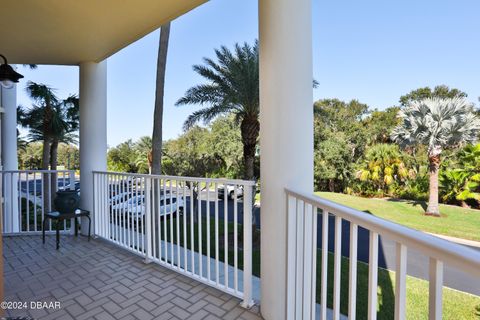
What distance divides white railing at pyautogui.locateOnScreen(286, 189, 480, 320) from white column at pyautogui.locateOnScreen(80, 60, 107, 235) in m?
3.74

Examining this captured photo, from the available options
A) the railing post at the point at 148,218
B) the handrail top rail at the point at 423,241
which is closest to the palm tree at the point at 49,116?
the railing post at the point at 148,218

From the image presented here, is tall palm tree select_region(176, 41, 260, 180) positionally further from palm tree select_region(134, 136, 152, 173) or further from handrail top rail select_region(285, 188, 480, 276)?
palm tree select_region(134, 136, 152, 173)

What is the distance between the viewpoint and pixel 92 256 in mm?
3479

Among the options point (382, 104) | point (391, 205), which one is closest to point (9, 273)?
point (391, 205)

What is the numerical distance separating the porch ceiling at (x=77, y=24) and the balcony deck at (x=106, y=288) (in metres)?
2.84

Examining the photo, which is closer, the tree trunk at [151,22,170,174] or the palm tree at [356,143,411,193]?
the tree trunk at [151,22,170,174]

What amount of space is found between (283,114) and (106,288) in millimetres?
2410

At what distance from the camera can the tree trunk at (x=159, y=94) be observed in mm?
5496

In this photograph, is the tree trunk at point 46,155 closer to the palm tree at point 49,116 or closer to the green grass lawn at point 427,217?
the palm tree at point 49,116

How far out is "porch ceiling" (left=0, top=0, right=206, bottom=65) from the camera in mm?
2705

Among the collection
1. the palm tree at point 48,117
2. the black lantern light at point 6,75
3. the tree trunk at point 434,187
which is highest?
the palm tree at point 48,117

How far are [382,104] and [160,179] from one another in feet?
76.7

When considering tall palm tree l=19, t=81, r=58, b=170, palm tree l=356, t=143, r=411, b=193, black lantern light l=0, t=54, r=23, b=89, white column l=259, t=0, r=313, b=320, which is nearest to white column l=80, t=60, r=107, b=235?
black lantern light l=0, t=54, r=23, b=89

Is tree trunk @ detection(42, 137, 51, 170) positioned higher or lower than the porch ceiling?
lower
